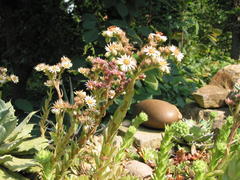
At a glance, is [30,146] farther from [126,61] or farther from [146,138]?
[146,138]

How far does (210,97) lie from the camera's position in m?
4.02

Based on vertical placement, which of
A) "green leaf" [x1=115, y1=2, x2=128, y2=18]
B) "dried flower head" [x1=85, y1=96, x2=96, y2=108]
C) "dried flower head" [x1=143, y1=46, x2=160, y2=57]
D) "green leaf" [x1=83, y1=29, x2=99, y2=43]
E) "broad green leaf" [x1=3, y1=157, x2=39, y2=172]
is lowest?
"broad green leaf" [x1=3, y1=157, x2=39, y2=172]

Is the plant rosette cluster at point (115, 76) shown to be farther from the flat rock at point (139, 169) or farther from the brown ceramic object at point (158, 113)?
the brown ceramic object at point (158, 113)

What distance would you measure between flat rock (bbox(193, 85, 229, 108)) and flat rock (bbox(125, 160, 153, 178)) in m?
1.49

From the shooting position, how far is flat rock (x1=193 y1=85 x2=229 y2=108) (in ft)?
13.2

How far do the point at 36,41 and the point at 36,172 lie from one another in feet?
7.71

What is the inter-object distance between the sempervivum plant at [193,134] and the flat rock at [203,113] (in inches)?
20.9

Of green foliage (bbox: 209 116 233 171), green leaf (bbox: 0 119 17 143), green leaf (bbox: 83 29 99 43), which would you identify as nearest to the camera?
green foliage (bbox: 209 116 233 171)

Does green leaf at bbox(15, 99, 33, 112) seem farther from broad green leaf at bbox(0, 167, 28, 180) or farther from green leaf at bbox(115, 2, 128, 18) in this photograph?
green leaf at bbox(115, 2, 128, 18)

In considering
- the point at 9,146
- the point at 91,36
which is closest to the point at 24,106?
the point at 91,36

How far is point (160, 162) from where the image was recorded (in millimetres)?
1808

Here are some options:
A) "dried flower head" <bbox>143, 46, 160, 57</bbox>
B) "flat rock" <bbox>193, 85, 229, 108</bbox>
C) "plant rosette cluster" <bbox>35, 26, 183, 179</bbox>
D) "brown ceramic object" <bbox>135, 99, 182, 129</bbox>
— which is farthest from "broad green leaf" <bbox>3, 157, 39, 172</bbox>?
"flat rock" <bbox>193, 85, 229, 108</bbox>

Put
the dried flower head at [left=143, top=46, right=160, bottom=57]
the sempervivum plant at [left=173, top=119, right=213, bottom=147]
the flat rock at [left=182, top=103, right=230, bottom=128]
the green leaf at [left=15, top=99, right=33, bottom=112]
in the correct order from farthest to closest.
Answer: the flat rock at [left=182, top=103, right=230, bottom=128], the green leaf at [left=15, top=99, right=33, bottom=112], the sempervivum plant at [left=173, top=119, right=213, bottom=147], the dried flower head at [left=143, top=46, right=160, bottom=57]

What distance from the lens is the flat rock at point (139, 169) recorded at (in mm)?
2689
